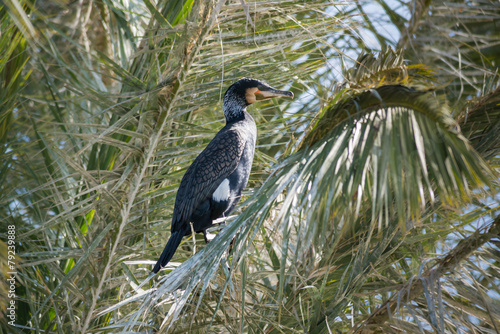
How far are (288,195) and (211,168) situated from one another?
5.73ft

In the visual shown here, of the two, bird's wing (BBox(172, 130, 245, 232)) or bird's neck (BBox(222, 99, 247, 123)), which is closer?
bird's wing (BBox(172, 130, 245, 232))

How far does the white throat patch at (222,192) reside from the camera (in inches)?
157

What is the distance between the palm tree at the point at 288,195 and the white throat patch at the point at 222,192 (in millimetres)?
318

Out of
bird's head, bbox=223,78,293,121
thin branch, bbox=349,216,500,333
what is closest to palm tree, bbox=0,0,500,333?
thin branch, bbox=349,216,500,333

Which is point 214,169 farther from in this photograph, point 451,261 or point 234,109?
point 451,261

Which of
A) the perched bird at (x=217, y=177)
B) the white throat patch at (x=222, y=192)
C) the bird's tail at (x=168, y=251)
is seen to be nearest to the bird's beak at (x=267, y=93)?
the perched bird at (x=217, y=177)

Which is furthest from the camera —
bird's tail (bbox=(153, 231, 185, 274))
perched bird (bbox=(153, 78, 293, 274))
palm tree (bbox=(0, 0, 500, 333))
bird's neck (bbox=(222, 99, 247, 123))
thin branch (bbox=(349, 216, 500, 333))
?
bird's neck (bbox=(222, 99, 247, 123))

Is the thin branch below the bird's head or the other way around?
below

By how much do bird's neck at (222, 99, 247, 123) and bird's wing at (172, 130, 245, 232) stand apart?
0.41 metres

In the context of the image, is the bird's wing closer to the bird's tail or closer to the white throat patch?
the white throat patch

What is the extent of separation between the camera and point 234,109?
439 cm

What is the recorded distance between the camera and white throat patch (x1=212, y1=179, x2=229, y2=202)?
399cm

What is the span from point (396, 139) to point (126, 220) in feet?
6.60

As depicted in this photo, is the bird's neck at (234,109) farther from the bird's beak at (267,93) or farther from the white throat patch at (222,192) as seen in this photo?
the white throat patch at (222,192)
